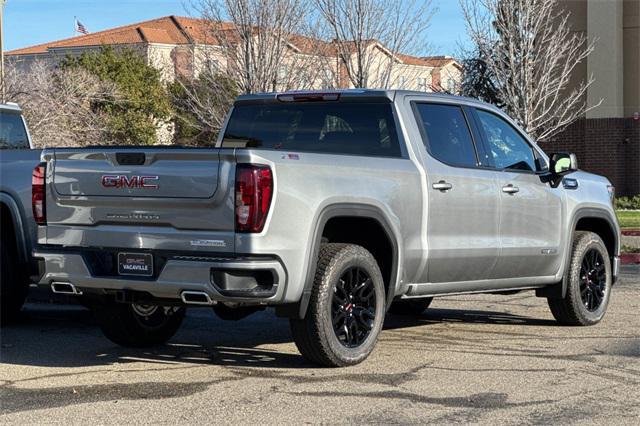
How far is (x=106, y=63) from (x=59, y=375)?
162 ft

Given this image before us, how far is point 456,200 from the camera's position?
846 cm

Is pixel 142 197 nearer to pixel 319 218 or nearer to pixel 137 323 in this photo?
pixel 319 218

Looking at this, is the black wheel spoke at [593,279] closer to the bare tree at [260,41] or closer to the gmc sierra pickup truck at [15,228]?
the gmc sierra pickup truck at [15,228]

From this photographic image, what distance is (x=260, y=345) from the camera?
8.70 m

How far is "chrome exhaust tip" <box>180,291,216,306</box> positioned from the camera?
689 centimetres

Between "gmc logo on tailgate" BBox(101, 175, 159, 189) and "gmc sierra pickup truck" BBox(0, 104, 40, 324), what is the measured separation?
230cm

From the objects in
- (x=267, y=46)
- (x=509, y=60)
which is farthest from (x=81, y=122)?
(x=509, y=60)

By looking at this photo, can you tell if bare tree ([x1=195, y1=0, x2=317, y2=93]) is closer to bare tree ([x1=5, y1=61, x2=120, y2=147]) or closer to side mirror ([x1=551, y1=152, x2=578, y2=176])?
bare tree ([x1=5, y1=61, x2=120, y2=147])

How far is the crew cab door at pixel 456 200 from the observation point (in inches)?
326

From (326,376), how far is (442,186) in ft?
6.24

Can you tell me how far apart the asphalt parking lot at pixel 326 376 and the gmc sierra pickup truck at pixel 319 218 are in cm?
39

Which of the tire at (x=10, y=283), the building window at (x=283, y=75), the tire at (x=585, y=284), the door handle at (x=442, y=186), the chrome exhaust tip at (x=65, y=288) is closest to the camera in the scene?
the chrome exhaust tip at (x=65, y=288)

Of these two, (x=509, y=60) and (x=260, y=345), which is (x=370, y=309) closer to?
(x=260, y=345)

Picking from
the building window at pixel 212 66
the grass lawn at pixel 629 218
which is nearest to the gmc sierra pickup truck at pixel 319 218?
the grass lawn at pixel 629 218
